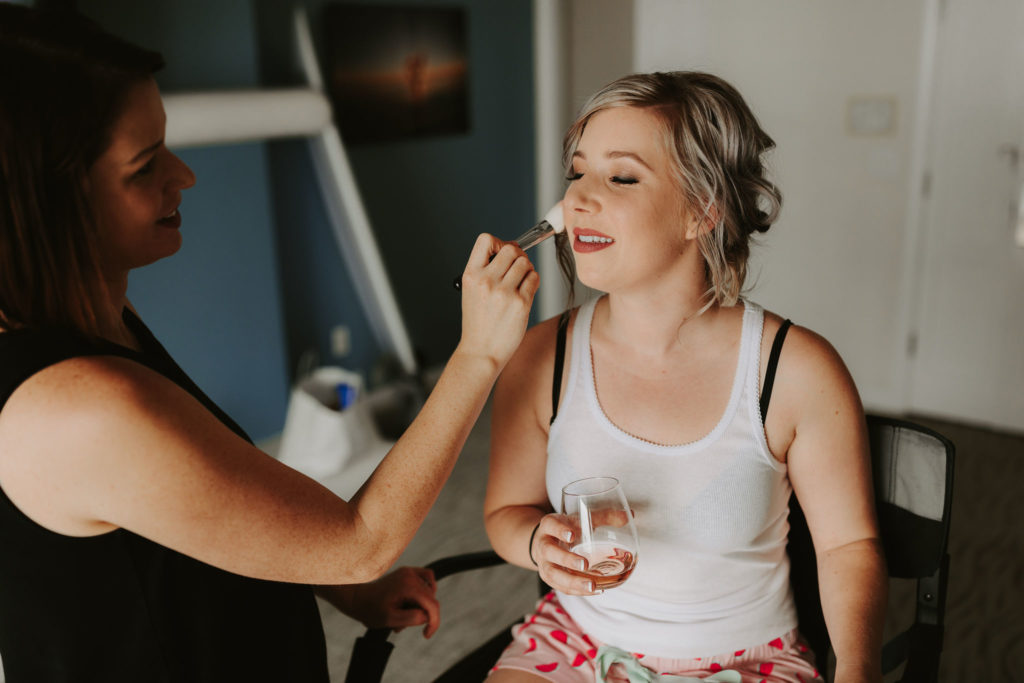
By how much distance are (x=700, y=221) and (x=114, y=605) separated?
0.91 metres

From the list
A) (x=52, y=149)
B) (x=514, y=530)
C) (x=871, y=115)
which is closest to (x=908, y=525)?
(x=514, y=530)

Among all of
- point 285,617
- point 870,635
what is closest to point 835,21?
point 870,635

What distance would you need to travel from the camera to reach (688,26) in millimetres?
4305

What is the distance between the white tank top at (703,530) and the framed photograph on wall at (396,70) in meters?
2.95

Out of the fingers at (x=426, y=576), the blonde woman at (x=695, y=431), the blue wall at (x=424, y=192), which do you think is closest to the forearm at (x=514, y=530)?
the blonde woman at (x=695, y=431)

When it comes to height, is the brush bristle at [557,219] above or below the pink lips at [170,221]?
below

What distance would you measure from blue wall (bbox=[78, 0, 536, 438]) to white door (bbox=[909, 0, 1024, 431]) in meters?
2.09

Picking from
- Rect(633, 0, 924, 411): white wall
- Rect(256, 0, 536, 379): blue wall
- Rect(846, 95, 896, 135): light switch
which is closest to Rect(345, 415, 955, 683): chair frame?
Rect(256, 0, 536, 379): blue wall

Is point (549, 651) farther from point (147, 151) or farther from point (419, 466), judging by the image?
point (147, 151)

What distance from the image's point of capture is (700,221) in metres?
1.30

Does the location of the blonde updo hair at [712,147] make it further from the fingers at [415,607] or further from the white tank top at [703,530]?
the fingers at [415,607]

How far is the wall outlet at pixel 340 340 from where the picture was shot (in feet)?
13.3

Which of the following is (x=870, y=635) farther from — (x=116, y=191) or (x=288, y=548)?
(x=116, y=191)

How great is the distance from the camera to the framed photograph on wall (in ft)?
12.4
